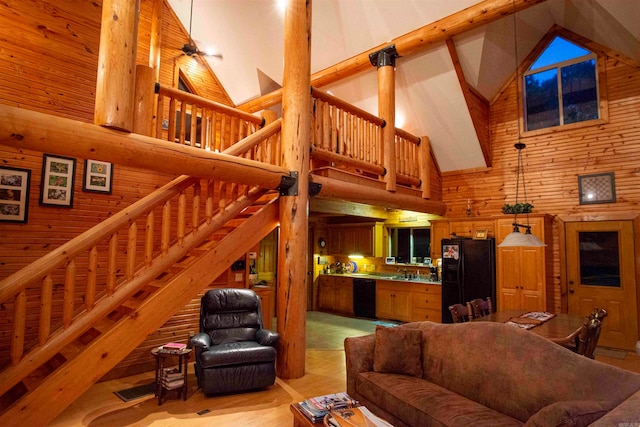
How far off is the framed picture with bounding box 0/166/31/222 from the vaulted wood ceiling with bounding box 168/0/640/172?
157 inches

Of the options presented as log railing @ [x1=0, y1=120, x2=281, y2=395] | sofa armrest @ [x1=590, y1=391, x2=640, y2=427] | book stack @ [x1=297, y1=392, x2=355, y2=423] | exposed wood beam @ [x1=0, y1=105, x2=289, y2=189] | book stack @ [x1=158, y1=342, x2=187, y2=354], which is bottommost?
book stack @ [x1=297, y1=392, x2=355, y2=423]

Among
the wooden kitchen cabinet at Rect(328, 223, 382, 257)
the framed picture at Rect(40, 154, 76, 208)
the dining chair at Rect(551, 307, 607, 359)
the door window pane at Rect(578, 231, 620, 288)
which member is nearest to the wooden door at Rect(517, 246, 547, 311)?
the door window pane at Rect(578, 231, 620, 288)

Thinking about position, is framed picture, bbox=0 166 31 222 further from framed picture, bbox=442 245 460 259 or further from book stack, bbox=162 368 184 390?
framed picture, bbox=442 245 460 259

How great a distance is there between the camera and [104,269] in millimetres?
4684

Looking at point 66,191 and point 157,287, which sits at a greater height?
point 66,191

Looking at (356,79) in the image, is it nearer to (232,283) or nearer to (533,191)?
(533,191)

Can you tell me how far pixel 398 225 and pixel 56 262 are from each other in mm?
6704

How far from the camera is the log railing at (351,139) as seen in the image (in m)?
5.09

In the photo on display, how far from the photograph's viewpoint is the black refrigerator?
633 cm

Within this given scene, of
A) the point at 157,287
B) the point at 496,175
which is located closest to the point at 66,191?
the point at 157,287

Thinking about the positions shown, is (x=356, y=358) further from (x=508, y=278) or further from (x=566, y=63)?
(x=566, y=63)

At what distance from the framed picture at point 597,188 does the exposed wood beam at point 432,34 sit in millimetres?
2826

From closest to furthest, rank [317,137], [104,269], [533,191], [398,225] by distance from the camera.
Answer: [104,269], [317,137], [533,191], [398,225]

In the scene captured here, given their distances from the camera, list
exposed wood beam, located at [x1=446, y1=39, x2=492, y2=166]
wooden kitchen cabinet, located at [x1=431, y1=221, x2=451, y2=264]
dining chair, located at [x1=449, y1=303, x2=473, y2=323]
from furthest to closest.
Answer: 1. wooden kitchen cabinet, located at [x1=431, y1=221, x2=451, y2=264]
2. exposed wood beam, located at [x1=446, y1=39, x2=492, y2=166]
3. dining chair, located at [x1=449, y1=303, x2=473, y2=323]
